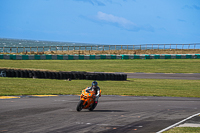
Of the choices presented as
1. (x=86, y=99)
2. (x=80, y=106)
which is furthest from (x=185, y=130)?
(x=80, y=106)

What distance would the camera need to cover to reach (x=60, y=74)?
29.5 metres

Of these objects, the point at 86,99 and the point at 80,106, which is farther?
the point at 80,106

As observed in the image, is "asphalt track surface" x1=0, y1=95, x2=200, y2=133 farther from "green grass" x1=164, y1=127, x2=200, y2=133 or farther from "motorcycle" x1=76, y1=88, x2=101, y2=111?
"green grass" x1=164, y1=127, x2=200, y2=133

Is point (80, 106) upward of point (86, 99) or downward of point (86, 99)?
downward

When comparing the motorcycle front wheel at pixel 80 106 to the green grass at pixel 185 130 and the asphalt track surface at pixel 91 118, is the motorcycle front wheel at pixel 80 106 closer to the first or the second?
the asphalt track surface at pixel 91 118

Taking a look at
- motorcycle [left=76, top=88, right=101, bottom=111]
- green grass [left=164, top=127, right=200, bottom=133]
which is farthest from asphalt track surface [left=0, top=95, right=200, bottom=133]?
green grass [left=164, top=127, right=200, bottom=133]

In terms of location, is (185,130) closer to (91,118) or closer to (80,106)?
(91,118)

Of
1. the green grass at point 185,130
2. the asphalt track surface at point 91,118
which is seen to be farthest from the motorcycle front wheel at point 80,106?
the green grass at point 185,130

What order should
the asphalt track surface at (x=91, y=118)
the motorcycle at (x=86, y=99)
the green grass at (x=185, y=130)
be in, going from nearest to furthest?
1. the asphalt track surface at (x=91, y=118)
2. the green grass at (x=185, y=130)
3. the motorcycle at (x=86, y=99)

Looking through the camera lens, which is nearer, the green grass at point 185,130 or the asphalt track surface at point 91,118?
the asphalt track surface at point 91,118

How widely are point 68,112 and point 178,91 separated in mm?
13288

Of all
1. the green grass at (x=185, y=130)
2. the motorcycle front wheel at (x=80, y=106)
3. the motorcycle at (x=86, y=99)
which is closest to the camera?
the green grass at (x=185, y=130)

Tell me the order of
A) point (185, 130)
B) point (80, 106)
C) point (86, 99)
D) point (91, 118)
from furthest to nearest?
point (80, 106)
point (86, 99)
point (91, 118)
point (185, 130)

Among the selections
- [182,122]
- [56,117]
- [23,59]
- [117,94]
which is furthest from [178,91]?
[23,59]
